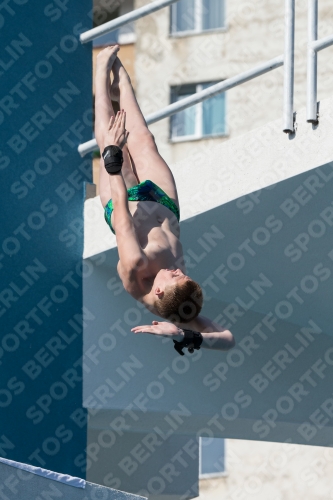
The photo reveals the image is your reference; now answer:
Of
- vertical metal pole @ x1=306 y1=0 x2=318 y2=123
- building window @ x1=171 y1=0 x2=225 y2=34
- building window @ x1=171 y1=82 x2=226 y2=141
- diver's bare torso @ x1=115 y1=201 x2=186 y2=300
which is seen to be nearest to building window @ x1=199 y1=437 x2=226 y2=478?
building window @ x1=171 y1=82 x2=226 y2=141

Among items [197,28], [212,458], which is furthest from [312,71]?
[197,28]

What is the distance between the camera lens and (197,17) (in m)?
20.1

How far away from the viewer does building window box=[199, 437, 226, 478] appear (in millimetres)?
18312

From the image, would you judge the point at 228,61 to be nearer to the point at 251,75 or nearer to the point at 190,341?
the point at 251,75

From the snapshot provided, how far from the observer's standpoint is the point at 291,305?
607cm

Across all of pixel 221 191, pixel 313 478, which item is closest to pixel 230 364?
pixel 221 191

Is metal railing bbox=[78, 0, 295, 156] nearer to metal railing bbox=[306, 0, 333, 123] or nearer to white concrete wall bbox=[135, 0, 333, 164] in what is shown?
metal railing bbox=[306, 0, 333, 123]

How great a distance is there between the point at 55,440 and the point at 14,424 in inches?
12.1

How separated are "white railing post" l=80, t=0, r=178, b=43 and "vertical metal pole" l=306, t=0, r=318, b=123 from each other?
925mm

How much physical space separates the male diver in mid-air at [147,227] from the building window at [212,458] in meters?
13.5

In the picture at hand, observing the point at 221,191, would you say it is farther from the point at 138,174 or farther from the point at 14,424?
the point at 14,424

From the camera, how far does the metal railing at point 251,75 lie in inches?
205

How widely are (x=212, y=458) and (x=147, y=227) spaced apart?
559 inches

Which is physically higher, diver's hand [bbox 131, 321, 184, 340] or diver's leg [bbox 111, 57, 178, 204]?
diver's leg [bbox 111, 57, 178, 204]
